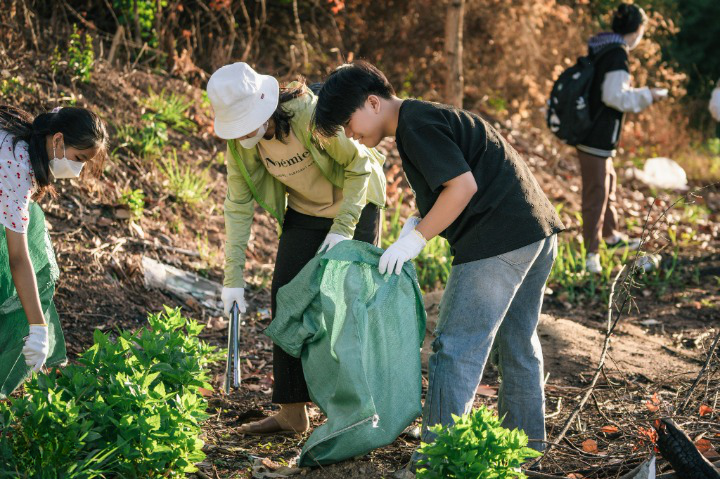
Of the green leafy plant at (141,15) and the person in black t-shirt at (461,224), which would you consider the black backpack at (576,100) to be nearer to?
the person in black t-shirt at (461,224)

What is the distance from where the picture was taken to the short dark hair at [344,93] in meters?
2.61

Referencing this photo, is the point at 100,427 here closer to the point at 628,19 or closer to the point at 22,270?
the point at 22,270

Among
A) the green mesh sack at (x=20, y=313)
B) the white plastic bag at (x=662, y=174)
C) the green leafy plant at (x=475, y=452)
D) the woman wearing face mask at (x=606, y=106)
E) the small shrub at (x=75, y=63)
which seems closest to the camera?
the green leafy plant at (x=475, y=452)

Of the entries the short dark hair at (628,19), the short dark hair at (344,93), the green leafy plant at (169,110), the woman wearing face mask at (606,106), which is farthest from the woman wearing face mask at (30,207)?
the short dark hair at (628,19)

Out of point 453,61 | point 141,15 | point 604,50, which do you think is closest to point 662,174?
point 453,61

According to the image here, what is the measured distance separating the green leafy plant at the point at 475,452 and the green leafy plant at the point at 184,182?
3830mm

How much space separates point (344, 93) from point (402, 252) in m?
0.53

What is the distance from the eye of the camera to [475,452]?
6.86 feet

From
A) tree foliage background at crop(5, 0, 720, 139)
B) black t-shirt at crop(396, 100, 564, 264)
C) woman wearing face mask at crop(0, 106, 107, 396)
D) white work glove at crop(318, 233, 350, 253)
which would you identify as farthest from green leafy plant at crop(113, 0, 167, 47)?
black t-shirt at crop(396, 100, 564, 264)

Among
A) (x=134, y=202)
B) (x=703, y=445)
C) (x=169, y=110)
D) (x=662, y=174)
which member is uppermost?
(x=169, y=110)

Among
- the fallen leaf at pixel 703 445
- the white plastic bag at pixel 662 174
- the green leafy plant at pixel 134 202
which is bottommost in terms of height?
the white plastic bag at pixel 662 174

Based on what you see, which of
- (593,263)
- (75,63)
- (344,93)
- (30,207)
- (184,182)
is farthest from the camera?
(75,63)

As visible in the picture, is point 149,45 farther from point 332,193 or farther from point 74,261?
point 332,193

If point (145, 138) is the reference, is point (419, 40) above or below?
above
